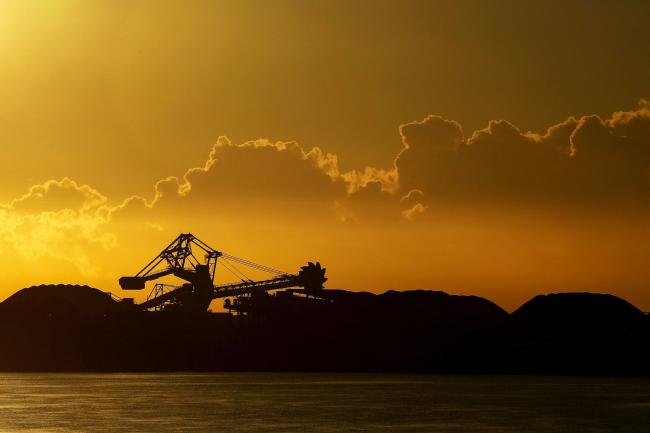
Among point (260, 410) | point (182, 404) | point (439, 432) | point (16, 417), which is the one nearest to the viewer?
point (439, 432)

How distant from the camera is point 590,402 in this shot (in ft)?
406

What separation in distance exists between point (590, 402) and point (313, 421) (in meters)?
42.1

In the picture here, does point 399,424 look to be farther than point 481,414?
No

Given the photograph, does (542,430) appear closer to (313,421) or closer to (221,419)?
(313,421)

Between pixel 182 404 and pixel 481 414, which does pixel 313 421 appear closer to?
pixel 481 414

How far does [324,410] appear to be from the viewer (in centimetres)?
10738

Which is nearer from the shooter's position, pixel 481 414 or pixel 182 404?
pixel 481 414

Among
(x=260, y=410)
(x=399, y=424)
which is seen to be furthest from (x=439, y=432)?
(x=260, y=410)

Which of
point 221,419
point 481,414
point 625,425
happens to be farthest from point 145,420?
point 625,425

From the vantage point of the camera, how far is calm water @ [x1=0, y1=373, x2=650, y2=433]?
8888 centimetres

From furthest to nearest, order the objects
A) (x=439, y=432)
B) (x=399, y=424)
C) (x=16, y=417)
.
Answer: (x=16, y=417)
(x=399, y=424)
(x=439, y=432)

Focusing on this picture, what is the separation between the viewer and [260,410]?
353ft

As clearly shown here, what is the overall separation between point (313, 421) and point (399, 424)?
733 centimetres

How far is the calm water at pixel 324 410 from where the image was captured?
88.9m
